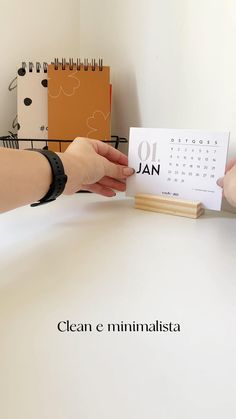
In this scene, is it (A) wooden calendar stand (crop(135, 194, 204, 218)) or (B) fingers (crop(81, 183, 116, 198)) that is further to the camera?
(B) fingers (crop(81, 183, 116, 198))

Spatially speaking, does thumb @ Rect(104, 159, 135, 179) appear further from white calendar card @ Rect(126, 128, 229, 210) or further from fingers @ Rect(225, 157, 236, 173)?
fingers @ Rect(225, 157, 236, 173)

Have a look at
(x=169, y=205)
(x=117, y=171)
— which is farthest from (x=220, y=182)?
(x=117, y=171)

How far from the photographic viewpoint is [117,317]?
389 mm

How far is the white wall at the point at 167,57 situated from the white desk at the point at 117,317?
0.29 metres

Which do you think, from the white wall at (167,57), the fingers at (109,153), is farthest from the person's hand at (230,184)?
the fingers at (109,153)

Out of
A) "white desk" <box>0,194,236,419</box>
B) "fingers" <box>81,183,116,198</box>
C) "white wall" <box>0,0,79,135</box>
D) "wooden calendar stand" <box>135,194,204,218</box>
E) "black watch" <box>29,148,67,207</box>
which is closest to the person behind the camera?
"white desk" <box>0,194,236,419</box>

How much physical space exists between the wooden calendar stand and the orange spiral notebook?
303 millimetres

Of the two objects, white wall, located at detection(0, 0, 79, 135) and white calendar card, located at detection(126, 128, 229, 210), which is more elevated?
white wall, located at detection(0, 0, 79, 135)

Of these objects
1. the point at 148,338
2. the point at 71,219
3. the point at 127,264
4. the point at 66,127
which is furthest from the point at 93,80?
the point at 148,338

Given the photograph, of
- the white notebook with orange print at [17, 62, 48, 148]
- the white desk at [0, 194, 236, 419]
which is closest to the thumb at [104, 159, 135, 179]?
the white desk at [0, 194, 236, 419]

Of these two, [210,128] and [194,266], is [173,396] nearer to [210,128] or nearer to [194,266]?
[194,266]

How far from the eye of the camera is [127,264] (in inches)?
20.3

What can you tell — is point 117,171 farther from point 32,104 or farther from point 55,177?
point 32,104

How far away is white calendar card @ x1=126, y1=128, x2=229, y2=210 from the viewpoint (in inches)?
27.7
